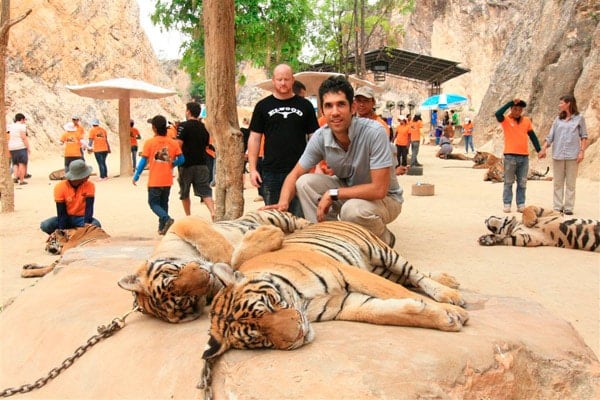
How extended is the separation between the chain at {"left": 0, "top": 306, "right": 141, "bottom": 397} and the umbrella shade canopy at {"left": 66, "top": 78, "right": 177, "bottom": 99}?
14525 millimetres

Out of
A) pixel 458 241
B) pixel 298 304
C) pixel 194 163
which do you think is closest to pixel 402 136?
pixel 194 163

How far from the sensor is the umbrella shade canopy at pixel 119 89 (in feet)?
55.1

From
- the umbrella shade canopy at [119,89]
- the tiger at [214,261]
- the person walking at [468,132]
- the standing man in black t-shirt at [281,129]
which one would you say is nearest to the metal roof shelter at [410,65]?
the person walking at [468,132]

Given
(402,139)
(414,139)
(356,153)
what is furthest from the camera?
(414,139)

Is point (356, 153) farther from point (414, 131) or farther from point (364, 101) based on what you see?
point (414, 131)

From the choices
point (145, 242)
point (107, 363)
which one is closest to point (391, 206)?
point (145, 242)

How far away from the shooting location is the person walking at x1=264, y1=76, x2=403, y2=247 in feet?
16.0

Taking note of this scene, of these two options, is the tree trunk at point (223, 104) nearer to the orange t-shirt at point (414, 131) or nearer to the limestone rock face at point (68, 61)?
the orange t-shirt at point (414, 131)

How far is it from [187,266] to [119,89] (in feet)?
51.4

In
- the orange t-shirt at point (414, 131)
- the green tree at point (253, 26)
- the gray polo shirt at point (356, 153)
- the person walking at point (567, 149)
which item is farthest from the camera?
the green tree at point (253, 26)

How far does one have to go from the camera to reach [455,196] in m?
11.9

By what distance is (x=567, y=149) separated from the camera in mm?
9508

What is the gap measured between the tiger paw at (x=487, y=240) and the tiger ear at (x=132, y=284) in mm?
5158

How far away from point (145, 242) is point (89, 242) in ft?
2.64
